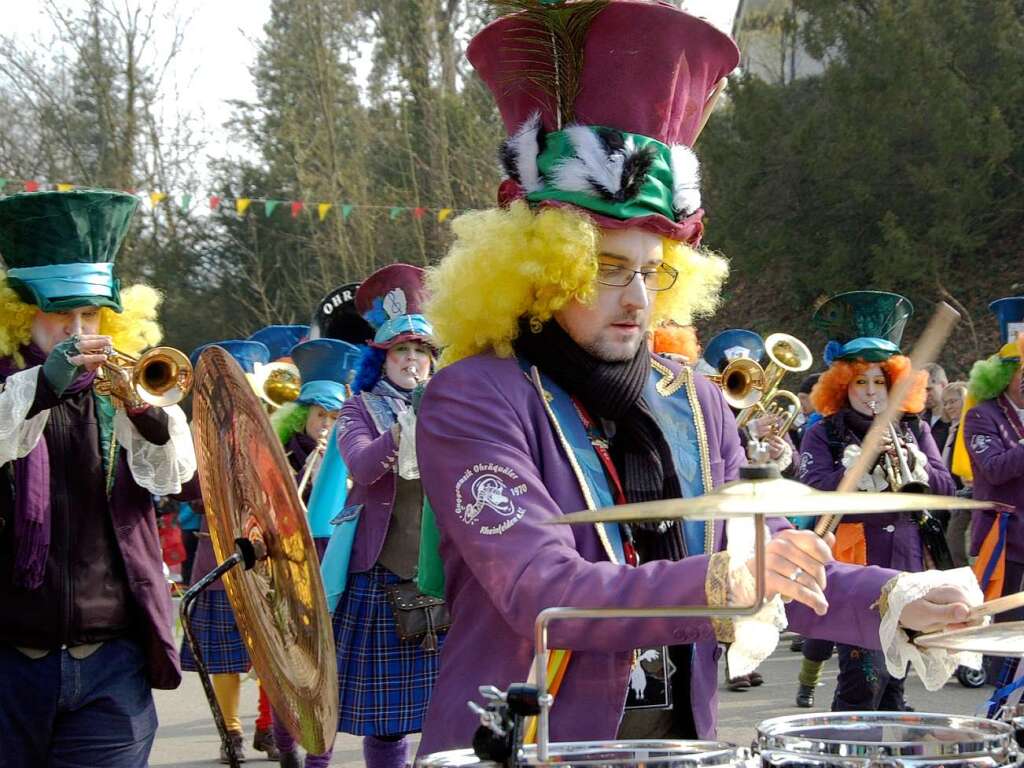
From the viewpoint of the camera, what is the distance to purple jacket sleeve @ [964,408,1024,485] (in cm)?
805

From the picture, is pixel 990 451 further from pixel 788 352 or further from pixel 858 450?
pixel 788 352

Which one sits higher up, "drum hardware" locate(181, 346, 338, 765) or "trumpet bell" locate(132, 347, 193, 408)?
"trumpet bell" locate(132, 347, 193, 408)

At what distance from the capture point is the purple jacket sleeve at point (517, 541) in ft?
8.71

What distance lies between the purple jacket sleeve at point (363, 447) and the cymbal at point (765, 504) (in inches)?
158

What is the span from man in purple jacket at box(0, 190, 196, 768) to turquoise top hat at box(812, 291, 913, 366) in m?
4.90

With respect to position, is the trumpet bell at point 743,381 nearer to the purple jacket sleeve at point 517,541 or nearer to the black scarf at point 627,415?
the black scarf at point 627,415

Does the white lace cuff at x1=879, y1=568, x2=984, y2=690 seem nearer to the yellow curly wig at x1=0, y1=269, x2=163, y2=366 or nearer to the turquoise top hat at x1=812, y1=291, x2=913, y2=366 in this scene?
the yellow curly wig at x1=0, y1=269, x2=163, y2=366

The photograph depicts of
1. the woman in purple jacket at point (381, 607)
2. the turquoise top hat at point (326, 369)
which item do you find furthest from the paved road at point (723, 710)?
the turquoise top hat at point (326, 369)

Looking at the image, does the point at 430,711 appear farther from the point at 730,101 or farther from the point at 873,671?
the point at 730,101

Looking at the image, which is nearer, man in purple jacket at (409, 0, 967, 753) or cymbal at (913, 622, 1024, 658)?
cymbal at (913, 622, 1024, 658)

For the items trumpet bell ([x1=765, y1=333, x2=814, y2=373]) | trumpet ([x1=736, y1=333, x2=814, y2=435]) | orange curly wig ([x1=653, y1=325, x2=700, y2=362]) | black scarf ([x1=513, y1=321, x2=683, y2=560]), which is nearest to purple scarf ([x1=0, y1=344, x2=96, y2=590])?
black scarf ([x1=513, y1=321, x2=683, y2=560])

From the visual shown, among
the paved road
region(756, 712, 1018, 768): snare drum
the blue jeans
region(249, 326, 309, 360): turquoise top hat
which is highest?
region(249, 326, 309, 360): turquoise top hat

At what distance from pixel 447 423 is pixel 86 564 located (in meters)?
1.77

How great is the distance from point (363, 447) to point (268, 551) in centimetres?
268
